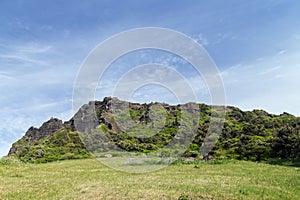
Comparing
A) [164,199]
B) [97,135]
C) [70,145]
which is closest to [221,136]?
[97,135]

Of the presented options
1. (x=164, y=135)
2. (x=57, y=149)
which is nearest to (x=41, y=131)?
(x=57, y=149)

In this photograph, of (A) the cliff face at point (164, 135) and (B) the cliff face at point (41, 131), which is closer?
(A) the cliff face at point (164, 135)

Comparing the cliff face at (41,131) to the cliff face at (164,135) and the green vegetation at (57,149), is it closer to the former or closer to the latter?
the cliff face at (164,135)

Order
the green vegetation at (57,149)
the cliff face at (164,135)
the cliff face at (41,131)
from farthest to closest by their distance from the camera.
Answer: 1. the cliff face at (41,131)
2. the green vegetation at (57,149)
3. the cliff face at (164,135)

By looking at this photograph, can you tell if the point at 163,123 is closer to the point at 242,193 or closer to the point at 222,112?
the point at 222,112

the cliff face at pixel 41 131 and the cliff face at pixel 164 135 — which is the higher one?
the cliff face at pixel 41 131

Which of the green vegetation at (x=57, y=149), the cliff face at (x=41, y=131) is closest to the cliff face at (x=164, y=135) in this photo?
the green vegetation at (x=57, y=149)

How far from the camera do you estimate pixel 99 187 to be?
16781mm

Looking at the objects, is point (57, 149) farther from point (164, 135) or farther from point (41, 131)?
point (41, 131)

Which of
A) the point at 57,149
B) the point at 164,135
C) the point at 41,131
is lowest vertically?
the point at 57,149

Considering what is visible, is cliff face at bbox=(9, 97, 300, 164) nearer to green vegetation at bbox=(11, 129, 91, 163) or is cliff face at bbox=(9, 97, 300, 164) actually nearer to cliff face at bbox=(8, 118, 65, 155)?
green vegetation at bbox=(11, 129, 91, 163)

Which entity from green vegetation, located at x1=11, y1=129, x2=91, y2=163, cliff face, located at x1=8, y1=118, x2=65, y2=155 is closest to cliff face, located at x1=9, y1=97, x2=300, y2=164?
green vegetation, located at x1=11, y1=129, x2=91, y2=163

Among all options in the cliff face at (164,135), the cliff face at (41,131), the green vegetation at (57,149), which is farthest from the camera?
the cliff face at (41,131)

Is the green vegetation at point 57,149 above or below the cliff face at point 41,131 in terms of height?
below
